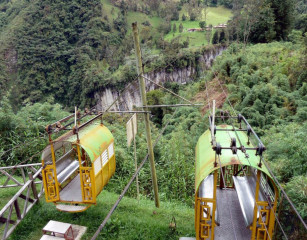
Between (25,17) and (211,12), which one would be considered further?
(211,12)

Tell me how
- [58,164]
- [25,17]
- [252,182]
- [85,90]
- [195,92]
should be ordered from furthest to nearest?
1. [25,17]
2. [85,90]
3. [195,92]
4. [58,164]
5. [252,182]

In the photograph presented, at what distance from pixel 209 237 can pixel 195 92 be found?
2030 centimetres

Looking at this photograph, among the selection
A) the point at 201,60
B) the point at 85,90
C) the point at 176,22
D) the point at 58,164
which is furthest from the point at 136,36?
the point at 176,22

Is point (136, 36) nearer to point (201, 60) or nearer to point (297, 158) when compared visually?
point (297, 158)

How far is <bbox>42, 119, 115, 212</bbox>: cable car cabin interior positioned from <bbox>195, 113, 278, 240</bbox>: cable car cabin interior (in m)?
3.07

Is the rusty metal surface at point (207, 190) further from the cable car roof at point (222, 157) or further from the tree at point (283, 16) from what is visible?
the tree at point (283, 16)

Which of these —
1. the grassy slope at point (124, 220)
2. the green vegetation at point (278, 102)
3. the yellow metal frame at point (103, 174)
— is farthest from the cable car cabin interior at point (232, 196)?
the yellow metal frame at point (103, 174)

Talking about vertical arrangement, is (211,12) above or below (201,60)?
above

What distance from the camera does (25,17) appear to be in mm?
61406

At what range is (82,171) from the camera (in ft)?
24.1

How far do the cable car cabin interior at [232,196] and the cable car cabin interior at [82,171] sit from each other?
10.1 feet

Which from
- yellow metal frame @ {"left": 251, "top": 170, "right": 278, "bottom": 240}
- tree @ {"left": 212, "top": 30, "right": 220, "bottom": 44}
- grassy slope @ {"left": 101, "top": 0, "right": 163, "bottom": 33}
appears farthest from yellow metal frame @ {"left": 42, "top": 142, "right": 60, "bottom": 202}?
grassy slope @ {"left": 101, "top": 0, "right": 163, "bottom": 33}

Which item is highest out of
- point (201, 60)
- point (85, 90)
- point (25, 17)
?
point (25, 17)

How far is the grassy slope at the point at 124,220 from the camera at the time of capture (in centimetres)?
789
